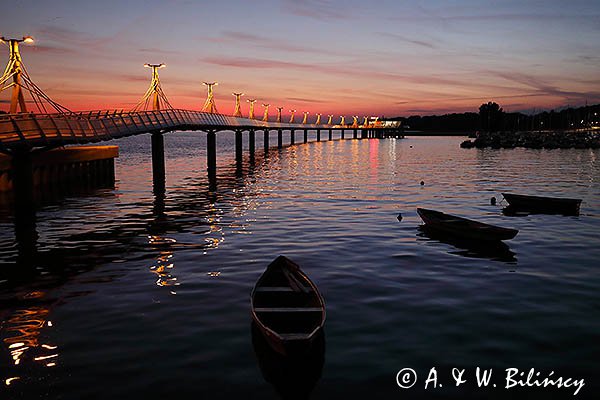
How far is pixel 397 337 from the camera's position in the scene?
51.8 ft

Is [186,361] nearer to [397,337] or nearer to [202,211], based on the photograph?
[397,337]

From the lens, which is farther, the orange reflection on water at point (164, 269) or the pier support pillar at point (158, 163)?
the pier support pillar at point (158, 163)

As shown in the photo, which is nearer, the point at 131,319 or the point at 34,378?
the point at 34,378

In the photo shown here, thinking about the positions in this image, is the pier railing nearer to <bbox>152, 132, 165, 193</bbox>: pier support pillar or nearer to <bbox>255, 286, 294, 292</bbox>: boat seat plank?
<bbox>152, 132, 165, 193</bbox>: pier support pillar

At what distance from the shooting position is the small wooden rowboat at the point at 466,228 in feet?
92.7

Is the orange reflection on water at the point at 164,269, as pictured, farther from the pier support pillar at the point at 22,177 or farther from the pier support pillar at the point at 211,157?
the pier support pillar at the point at 211,157

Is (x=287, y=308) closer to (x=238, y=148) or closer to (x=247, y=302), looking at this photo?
(x=247, y=302)

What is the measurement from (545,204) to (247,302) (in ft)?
103

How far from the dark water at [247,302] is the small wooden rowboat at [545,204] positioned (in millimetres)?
1391

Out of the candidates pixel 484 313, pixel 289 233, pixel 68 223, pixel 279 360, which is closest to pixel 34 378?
pixel 279 360

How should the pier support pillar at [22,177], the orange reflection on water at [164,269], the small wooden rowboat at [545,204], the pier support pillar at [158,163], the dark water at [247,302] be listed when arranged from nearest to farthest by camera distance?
the dark water at [247,302] → the orange reflection on water at [164,269] → the pier support pillar at [22,177] → the small wooden rowboat at [545,204] → the pier support pillar at [158,163]

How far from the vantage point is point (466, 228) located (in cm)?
2973

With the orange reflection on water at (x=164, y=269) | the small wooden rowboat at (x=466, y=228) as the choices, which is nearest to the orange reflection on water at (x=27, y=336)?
the orange reflection on water at (x=164, y=269)

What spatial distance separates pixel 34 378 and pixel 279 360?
249 inches
